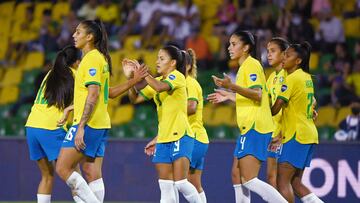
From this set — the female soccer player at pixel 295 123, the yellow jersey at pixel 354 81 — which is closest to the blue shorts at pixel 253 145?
the female soccer player at pixel 295 123

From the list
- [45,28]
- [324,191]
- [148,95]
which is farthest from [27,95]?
[148,95]

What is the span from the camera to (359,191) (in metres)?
12.9

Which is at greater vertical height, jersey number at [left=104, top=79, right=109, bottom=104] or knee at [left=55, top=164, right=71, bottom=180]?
jersey number at [left=104, top=79, right=109, bottom=104]

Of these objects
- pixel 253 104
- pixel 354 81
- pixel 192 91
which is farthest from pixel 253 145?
pixel 354 81

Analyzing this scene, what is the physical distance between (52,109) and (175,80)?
136 cm

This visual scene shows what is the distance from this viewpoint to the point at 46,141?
9.76m

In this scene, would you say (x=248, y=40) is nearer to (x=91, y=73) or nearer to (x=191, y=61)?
(x=191, y=61)

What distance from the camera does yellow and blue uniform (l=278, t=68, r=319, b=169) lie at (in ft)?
32.4

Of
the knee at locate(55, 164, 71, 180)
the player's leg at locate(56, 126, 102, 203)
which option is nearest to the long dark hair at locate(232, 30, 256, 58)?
the player's leg at locate(56, 126, 102, 203)

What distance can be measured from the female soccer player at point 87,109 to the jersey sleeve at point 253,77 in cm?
134

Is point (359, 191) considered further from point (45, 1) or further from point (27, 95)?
point (45, 1)

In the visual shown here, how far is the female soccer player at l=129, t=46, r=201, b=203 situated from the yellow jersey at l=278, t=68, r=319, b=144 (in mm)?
1082

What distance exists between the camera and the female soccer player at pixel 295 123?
9.85 metres

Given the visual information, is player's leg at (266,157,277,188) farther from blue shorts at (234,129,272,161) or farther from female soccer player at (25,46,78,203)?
female soccer player at (25,46,78,203)
